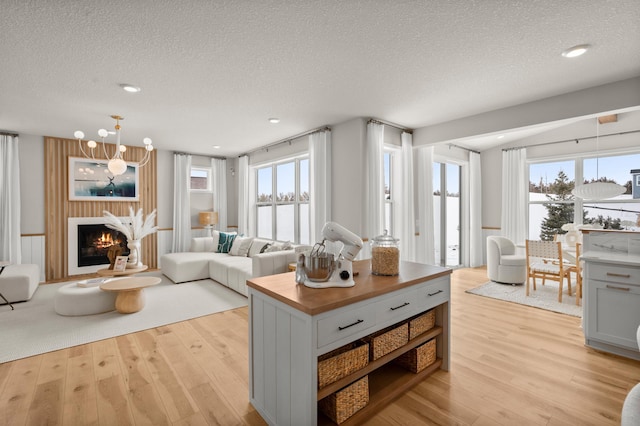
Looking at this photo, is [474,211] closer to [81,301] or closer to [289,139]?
[289,139]

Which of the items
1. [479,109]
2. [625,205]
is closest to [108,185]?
[479,109]

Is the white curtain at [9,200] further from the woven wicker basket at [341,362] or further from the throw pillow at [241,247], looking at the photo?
the woven wicker basket at [341,362]

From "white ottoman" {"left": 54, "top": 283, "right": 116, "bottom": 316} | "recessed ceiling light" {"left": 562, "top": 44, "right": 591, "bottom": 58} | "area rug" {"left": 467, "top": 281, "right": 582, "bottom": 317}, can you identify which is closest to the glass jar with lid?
"recessed ceiling light" {"left": 562, "top": 44, "right": 591, "bottom": 58}

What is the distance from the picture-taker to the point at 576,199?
5.56 m

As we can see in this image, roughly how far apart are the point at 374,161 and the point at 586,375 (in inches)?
119

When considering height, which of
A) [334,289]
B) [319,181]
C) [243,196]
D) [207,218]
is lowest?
[334,289]

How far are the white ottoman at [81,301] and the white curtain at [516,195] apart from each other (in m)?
7.00

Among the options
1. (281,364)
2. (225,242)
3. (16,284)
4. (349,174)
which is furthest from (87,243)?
(281,364)

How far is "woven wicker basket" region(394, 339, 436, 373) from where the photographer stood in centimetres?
216

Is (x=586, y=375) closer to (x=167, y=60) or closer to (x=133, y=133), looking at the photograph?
(x=167, y=60)

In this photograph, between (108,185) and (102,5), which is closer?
(102,5)

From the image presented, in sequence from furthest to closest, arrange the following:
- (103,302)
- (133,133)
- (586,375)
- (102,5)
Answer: (133,133) < (103,302) < (586,375) < (102,5)

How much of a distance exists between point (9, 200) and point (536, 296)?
8.24 meters

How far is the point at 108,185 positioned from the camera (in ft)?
19.1
